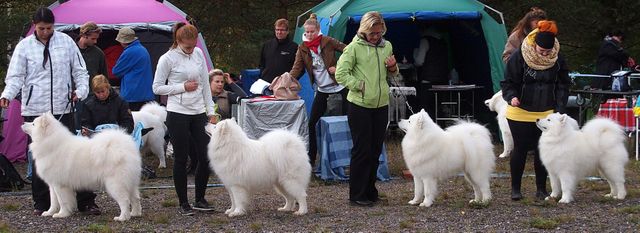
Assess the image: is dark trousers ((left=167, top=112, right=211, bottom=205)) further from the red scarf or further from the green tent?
the green tent

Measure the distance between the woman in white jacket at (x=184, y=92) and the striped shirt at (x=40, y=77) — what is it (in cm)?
65

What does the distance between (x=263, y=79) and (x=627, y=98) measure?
14.2 feet

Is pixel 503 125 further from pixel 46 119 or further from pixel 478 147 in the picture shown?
pixel 46 119

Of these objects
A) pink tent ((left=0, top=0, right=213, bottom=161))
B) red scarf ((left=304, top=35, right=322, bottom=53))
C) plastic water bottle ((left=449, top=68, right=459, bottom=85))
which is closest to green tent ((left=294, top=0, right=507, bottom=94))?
plastic water bottle ((left=449, top=68, right=459, bottom=85))

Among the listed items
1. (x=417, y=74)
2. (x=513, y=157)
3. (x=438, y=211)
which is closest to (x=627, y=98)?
(x=417, y=74)

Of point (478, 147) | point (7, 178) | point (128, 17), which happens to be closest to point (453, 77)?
point (128, 17)

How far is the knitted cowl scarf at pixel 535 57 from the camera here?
6.57 metres

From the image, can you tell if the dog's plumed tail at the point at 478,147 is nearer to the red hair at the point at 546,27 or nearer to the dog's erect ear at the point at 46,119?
the red hair at the point at 546,27

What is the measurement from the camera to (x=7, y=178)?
7855mm

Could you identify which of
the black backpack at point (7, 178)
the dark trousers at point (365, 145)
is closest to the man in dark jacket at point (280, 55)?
the black backpack at point (7, 178)

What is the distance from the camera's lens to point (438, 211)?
642 cm

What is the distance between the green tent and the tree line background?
1620 mm

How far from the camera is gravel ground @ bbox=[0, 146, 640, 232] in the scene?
574 cm

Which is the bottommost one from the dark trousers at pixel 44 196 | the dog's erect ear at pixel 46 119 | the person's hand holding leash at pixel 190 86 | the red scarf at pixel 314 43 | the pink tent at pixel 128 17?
the dark trousers at pixel 44 196
